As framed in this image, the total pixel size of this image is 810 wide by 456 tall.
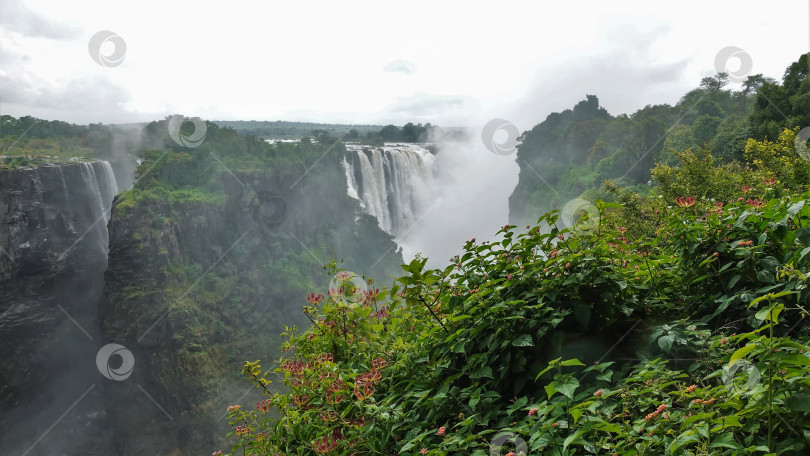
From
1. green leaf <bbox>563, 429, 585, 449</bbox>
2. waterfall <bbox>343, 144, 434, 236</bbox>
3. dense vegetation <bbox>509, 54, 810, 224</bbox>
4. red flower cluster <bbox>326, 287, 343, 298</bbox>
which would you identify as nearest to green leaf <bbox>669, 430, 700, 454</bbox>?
green leaf <bbox>563, 429, 585, 449</bbox>

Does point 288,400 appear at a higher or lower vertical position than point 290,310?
higher

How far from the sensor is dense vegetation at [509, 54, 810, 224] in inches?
658

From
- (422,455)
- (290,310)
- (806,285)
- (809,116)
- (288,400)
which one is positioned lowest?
(290,310)

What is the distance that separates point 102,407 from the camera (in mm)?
26359

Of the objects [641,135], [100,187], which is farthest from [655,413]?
[641,135]

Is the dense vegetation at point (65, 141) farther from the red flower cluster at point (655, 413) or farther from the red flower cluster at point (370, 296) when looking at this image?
the red flower cluster at point (655, 413)

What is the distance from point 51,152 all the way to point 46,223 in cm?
488

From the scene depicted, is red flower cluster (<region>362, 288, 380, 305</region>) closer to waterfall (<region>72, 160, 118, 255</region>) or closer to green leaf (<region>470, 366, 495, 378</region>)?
green leaf (<region>470, 366, 495, 378</region>)

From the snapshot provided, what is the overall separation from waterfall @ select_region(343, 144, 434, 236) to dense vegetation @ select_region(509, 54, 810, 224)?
11750 mm

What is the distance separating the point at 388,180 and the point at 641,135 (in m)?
18.2

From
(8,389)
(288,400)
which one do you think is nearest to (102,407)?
(8,389)

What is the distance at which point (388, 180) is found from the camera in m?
36.2

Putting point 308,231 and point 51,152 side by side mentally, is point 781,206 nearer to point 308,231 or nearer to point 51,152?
point 51,152

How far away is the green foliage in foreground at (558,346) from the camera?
1354 mm
